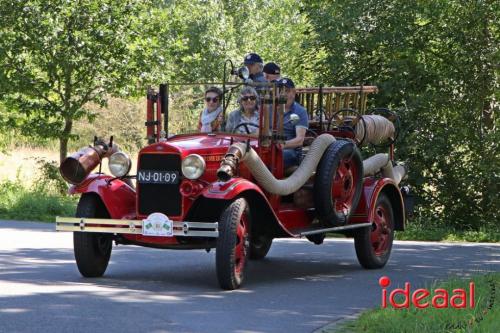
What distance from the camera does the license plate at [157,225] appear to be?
10781mm

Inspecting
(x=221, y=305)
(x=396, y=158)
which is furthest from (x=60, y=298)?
(x=396, y=158)

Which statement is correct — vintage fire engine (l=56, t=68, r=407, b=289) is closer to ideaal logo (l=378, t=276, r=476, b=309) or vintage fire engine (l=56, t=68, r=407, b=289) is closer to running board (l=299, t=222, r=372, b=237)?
running board (l=299, t=222, r=372, b=237)

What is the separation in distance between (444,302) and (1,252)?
636cm

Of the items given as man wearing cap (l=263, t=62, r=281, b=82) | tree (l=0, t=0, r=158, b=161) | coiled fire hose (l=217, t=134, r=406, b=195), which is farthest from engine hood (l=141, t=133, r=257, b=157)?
tree (l=0, t=0, r=158, b=161)

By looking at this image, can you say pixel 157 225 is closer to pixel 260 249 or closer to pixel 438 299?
pixel 438 299

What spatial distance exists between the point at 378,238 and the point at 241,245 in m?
3.14

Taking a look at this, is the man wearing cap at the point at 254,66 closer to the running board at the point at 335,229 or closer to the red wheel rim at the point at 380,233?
the running board at the point at 335,229

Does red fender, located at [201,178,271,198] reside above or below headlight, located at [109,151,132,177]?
below

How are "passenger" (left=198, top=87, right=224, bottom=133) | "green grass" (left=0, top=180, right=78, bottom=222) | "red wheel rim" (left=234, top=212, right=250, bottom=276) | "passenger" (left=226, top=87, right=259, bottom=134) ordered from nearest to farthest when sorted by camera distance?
"red wheel rim" (left=234, top=212, right=250, bottom=276) → "passenger" (left=226, top=87, right=259, bottom=134) → "passenger" (left=198, top=87, right=224, bottom=133) → "green grass" (left=0, top=180, right=78, bottom=222)

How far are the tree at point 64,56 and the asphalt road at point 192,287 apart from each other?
8.42 m

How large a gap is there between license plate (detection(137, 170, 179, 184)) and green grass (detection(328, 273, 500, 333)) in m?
2.61

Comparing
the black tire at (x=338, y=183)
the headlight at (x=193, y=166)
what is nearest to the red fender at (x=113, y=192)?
the headlight at (x=193, y=166)

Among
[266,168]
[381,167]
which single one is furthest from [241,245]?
[381,167]

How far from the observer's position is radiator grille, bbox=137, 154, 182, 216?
1110 cm
